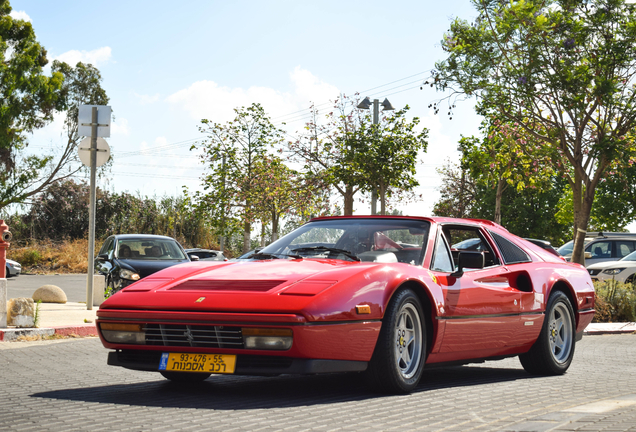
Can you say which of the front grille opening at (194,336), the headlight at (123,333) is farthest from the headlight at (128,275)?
the front grille opening at (194,336)

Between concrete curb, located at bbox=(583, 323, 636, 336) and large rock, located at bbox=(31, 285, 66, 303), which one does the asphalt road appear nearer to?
large rock, located at bbox=(31, 285, 66, 303)

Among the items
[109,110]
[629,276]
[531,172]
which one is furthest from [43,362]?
[531,172]

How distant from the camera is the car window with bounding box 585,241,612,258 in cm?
2572

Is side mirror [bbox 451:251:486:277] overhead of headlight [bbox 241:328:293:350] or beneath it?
overhead

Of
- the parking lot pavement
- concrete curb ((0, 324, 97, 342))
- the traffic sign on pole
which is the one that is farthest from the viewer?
the traffic sign on pole

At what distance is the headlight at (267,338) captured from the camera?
510 cm

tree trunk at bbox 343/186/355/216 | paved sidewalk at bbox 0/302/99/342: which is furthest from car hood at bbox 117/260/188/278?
tree trunk at bbox 343/186/355/216

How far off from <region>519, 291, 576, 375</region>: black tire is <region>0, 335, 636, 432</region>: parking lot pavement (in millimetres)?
158

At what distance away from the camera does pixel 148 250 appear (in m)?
16.7

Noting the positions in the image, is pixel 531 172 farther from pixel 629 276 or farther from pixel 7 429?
pixel 7 429

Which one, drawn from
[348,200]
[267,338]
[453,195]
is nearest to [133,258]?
[267,338]

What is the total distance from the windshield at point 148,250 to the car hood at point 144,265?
0.53 m

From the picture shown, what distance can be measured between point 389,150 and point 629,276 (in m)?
8.89

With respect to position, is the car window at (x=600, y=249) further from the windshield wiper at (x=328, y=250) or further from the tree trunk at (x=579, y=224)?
the windshield wiper at (x=328, y=250)
